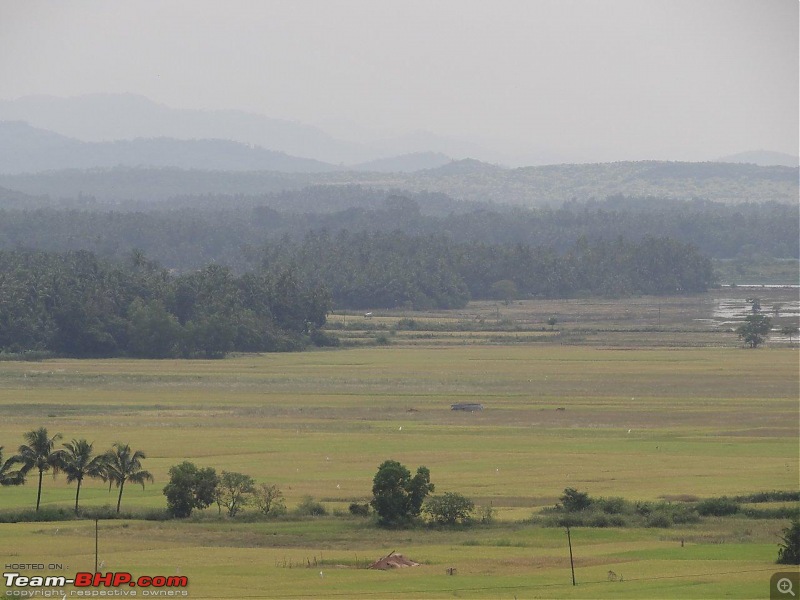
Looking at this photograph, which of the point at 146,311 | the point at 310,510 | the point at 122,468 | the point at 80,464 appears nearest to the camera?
the point at 122,468

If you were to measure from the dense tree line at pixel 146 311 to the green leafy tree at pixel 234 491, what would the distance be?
244ft

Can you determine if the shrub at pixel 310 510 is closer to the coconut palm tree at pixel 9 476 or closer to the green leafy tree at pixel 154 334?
the coconut palm tree at pixel 9 476

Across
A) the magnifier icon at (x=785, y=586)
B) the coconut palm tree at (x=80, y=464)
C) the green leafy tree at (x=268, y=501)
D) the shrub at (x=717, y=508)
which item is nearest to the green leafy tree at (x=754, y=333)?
the shrub at (x=717, y=508)

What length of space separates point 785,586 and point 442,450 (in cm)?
3105

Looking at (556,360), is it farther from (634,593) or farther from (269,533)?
(634,593)

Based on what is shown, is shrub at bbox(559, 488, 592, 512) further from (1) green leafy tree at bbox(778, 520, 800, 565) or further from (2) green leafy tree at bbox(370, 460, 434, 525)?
(1) green leafy tree at bbox(778, 520, 800, 565)

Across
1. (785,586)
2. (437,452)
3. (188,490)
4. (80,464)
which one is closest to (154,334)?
(437,452)

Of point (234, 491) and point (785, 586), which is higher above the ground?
point (785, 586)

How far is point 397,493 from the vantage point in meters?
48.0

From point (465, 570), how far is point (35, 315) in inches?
3612

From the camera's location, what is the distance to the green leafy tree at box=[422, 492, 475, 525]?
4784 centimetres

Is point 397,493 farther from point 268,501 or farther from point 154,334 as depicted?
point 154,334

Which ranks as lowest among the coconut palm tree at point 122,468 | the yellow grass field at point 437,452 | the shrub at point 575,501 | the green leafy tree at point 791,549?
the yellow grass field at point 437,452

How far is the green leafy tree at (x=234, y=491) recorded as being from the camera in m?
50.0
